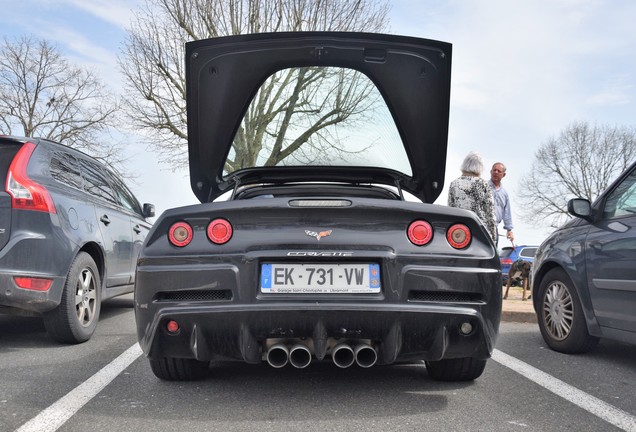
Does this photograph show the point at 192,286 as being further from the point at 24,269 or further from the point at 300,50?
the point at 24,269

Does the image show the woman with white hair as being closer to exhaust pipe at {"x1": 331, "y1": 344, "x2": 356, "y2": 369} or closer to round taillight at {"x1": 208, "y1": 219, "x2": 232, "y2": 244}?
exhaust pipe at {"x1": 331, "y1": 344, "x2": 356, "y2": 369}

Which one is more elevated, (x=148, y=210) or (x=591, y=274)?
(x=148, y=210)

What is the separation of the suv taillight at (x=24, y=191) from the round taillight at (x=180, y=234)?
1930 millimetres

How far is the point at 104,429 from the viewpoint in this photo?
2.73 metres

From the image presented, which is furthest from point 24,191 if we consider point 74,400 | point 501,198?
point 501,198

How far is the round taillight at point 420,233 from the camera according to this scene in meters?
3.16

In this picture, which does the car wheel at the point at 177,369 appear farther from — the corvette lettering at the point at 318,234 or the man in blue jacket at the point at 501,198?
the man in blue jacket at the point at 501,198

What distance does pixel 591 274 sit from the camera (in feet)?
14.9

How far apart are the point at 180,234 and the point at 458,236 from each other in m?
1.44

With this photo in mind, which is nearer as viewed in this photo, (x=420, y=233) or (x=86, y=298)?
(x=420, y=233)

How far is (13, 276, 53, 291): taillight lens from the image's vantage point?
4480mm

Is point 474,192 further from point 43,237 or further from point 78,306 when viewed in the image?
point 43,237

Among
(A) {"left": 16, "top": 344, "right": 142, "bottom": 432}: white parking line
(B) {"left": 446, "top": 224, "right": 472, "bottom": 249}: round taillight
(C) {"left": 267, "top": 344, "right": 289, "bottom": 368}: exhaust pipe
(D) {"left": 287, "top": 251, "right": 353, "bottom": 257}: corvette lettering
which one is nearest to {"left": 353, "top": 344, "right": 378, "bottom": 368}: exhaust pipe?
(C) {"left": 267, "top": 344, "right": 289, "bottom": 368}: exhaust pipe

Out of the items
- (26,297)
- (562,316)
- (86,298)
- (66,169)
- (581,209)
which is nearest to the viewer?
(26,297)
